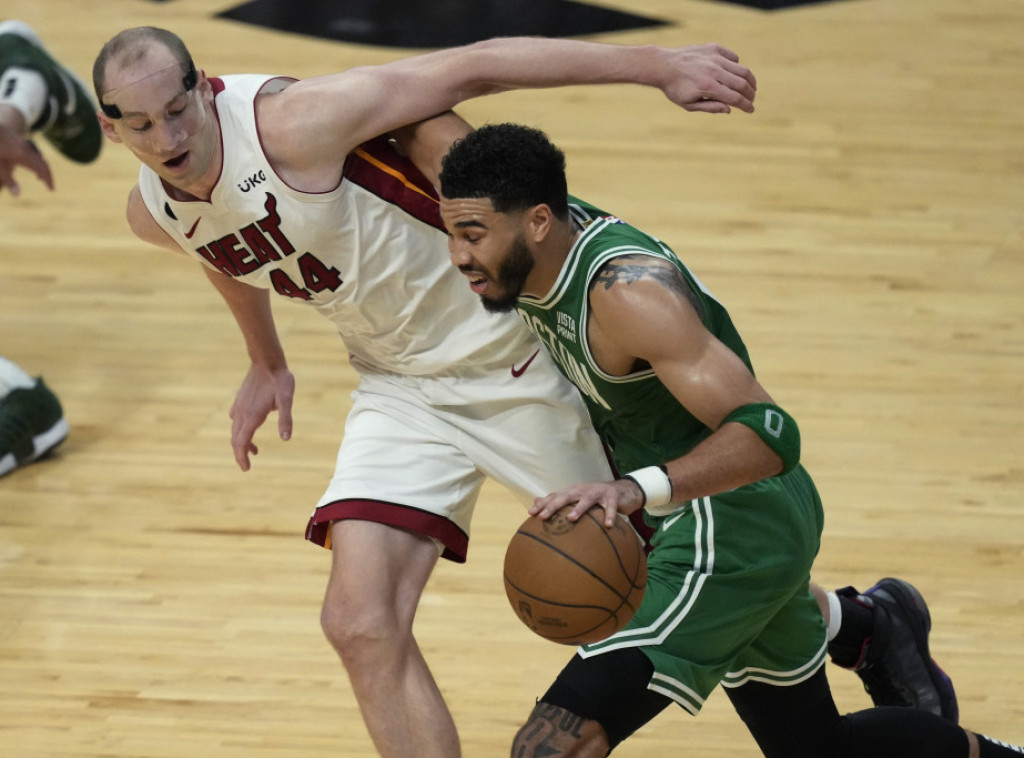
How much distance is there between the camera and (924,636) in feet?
12.4

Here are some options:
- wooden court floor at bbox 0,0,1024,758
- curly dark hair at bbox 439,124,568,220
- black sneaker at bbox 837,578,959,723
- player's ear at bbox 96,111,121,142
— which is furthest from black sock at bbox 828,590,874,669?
player's ear at bbox 96,111,121,142

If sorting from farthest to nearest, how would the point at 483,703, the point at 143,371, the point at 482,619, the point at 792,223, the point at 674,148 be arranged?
the point at 674,148 → the point at 792,223 → the point at 143,371 → the point at 482,619 → the point at 483,703

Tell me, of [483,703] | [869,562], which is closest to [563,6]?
[869,562]

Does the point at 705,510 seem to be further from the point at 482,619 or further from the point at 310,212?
the point at 482,619

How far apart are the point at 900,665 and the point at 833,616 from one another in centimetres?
24

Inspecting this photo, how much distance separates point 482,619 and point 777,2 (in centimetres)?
628

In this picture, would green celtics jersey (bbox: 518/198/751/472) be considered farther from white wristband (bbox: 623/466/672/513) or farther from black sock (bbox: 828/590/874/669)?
black sock (bbox: 828/590/874/669)

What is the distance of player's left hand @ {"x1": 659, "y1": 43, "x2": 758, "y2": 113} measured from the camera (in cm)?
317

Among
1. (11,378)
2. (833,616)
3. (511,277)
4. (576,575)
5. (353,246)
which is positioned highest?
(511,277)

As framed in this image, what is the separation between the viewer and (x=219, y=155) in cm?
333

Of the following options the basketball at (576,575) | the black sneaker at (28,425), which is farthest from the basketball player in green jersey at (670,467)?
the black sneaker at (28,425)

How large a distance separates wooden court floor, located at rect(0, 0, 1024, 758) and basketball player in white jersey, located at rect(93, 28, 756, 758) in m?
0.74

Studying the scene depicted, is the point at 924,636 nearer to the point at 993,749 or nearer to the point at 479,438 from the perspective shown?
the point at 993,749

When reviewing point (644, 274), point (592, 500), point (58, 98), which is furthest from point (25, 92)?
point (592, 500)
